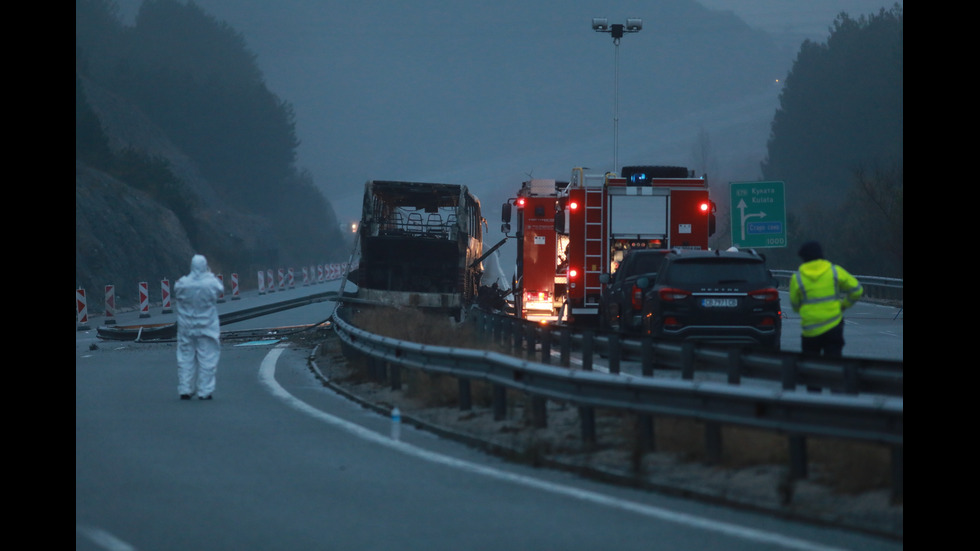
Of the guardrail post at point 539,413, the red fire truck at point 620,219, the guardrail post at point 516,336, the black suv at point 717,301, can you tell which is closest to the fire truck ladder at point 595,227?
the red fire truck at point 620,219

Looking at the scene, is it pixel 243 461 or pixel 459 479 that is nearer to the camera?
pixel 459 479

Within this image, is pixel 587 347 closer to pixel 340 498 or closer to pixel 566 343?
pixel 566 343

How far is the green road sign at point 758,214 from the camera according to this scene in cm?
3544

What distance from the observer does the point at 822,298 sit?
1181 centimetres

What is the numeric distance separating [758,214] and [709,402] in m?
28.3

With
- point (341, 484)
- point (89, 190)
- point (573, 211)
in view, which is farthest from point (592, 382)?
point (89, 190)

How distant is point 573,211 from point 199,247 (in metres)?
47.3

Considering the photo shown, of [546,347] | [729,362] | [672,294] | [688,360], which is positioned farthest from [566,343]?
[729,362]

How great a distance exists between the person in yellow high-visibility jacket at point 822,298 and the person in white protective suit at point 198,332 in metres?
6.57

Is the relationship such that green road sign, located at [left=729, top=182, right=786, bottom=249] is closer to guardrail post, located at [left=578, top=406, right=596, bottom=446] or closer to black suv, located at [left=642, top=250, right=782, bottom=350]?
black suv, located at [left=642, top=250, right=782, bottom=350]

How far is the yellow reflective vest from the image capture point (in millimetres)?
11797

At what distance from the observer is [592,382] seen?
9734 millimetres

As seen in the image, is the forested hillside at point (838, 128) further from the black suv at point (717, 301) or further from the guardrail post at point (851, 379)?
the guardrail post at point (851, 379)

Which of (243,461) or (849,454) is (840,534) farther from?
(243,461)
